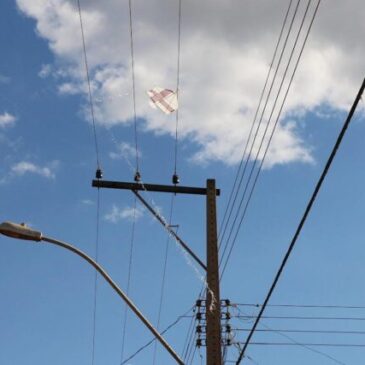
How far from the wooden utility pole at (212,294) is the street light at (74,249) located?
8.23 ft

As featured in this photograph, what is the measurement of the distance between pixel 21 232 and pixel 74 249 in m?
0.87

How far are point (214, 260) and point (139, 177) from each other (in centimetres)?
316

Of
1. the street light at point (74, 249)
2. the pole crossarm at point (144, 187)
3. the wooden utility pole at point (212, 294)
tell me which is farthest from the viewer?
the pole crossarm at point (144, 187)

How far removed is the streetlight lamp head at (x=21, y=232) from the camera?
36.4 feet

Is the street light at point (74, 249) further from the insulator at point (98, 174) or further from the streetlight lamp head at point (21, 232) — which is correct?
the insulator at point (98, 174)

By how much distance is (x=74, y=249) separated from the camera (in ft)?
37.1

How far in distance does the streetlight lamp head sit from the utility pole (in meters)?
4.00

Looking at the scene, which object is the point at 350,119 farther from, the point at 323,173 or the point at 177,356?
the point at 177,356

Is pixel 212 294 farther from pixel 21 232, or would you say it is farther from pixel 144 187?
pixel 21 232

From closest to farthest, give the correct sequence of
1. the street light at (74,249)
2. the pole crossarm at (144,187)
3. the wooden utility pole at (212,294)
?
the street light at (74,249) < the wooden utility pole at (212,294) < the pole crossarm at (144,187)

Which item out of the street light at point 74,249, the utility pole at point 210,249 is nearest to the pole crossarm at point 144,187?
the utility pole at point 210,249

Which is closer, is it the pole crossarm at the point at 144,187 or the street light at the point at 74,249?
the street light at the point at 74,249

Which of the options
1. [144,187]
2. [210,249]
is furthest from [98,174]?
[210,249]

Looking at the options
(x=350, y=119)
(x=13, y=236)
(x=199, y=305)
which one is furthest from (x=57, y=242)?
(x=199, y=305)
